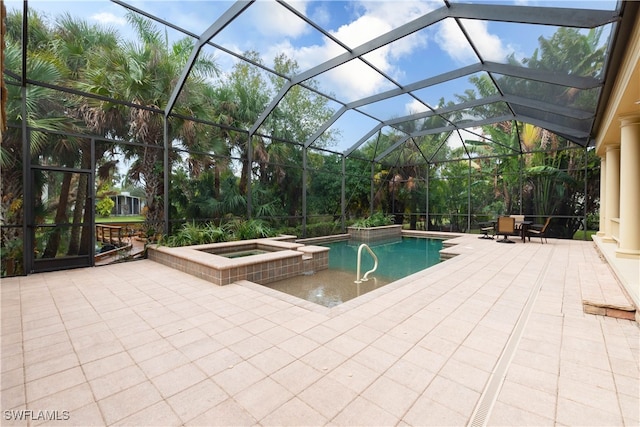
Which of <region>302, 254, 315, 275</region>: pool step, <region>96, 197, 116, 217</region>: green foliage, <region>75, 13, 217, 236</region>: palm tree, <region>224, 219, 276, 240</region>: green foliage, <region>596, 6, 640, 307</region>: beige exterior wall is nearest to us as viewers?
<region>596, 6, 640, 307</region>: beige exterior wall

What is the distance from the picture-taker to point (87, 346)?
2660 mm

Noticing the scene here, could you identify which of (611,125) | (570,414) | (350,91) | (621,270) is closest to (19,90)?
(350,91)

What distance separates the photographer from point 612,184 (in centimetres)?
748

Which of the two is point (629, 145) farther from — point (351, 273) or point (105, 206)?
point (105, 206)

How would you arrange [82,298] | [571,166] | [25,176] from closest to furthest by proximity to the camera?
[82,298]
[25,176]
[571,166]

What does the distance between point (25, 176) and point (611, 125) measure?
1134 centimetres

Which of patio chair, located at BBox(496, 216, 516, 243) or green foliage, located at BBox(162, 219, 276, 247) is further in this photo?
patio chair, located at BBox(496, 216, 516, 243)

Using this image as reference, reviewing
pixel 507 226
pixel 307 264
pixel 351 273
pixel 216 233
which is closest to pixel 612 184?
pixel 507 226

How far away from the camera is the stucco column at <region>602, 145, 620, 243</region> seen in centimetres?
743

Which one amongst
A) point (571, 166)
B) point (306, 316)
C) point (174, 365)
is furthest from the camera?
point (571, 166)

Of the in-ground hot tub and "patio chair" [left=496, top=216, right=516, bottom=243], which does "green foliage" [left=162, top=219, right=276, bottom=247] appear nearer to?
the in-ground hot tub

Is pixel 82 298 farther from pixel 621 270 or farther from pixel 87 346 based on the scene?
pixel 621 270

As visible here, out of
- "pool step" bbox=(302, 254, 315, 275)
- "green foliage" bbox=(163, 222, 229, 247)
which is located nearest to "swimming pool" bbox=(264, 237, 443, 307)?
"pool step" bbox=(302, 254, 315, 275)

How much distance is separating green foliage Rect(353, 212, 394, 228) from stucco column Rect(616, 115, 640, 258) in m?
8.42
